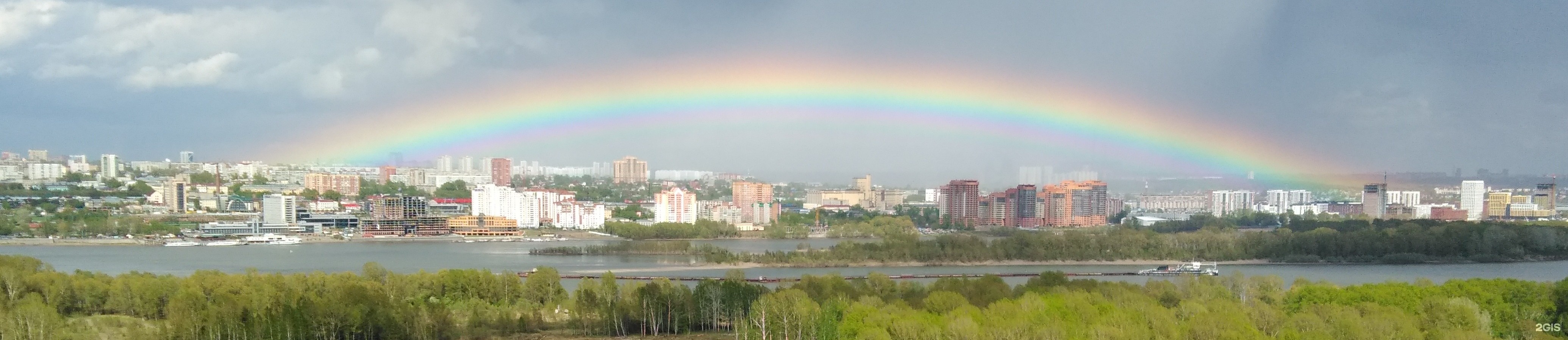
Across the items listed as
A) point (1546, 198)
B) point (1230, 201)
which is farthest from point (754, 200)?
point (1546, 198)

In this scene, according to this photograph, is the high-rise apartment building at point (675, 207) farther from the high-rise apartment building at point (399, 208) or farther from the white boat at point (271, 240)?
the white boat at point (271, 240)

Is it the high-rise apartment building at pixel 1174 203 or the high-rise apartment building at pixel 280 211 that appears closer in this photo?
the high-rise apartment building at pixel 280 211

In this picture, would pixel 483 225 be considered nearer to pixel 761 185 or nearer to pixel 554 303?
pixel 761 185

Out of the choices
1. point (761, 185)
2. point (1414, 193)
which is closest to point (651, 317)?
point (761, 185)

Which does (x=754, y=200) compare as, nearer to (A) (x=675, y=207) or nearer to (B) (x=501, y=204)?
(A) (x=675, y=207)

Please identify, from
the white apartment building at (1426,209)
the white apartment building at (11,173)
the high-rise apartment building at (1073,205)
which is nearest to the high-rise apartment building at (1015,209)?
the high-rise apartment building at (1073,205)

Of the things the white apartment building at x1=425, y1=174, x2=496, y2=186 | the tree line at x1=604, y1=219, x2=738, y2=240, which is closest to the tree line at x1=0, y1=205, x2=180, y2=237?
the tree line at x1=604, y1=219, x2=738, y2=240
